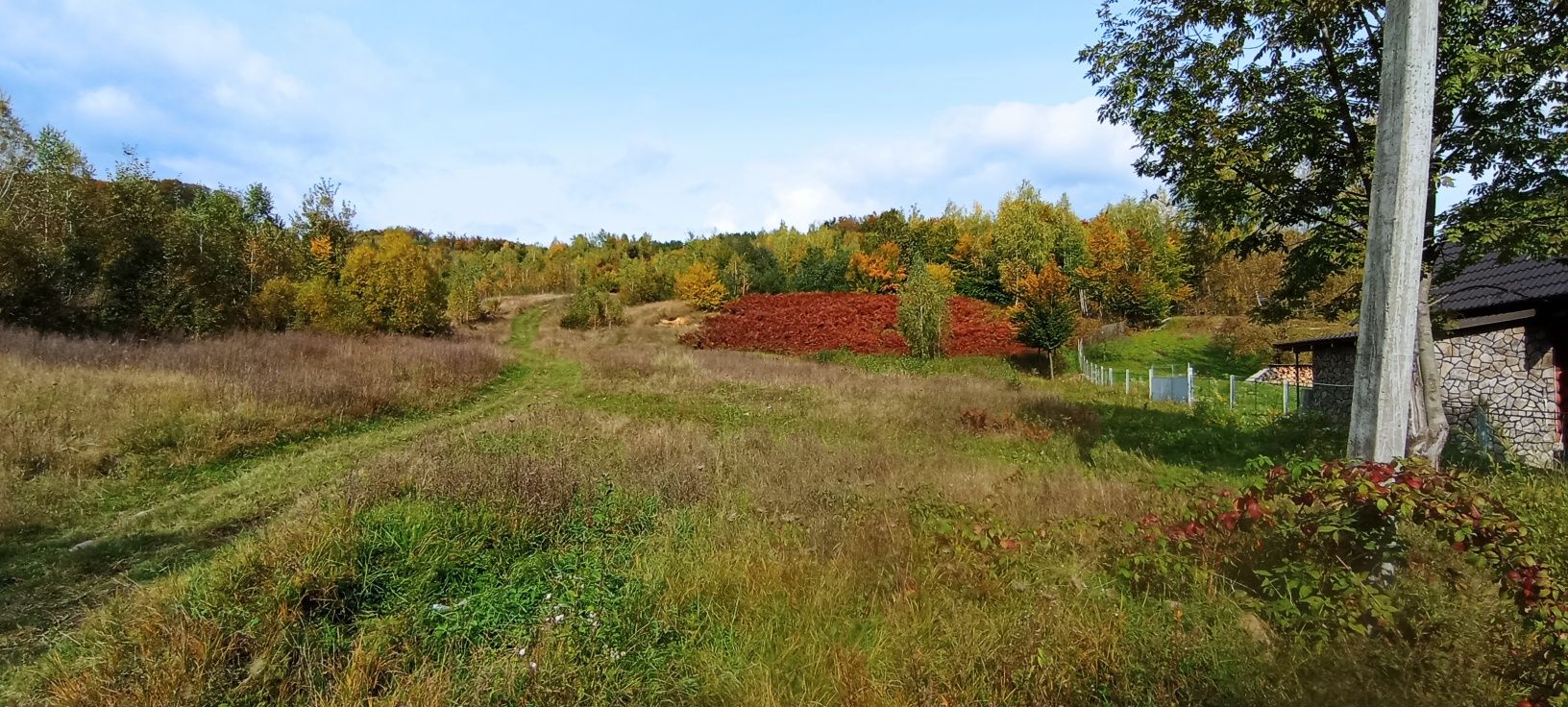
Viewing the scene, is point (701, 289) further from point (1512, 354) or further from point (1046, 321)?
point (1512, 354)

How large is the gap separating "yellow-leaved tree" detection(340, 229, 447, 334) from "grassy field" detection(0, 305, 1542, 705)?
1903 cm

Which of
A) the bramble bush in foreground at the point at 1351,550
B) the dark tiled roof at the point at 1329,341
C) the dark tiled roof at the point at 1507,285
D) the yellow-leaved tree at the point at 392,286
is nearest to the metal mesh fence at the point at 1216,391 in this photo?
the dark tiled roof at the point at 1329,341

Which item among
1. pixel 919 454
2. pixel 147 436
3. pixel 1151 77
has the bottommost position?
pixel 919 454

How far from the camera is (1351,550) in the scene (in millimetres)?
3244

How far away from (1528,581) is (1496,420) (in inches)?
449

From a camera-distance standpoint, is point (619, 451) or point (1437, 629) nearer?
point (1437, 629)

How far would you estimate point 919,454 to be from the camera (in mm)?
8641

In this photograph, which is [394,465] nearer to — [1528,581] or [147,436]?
[147,436]

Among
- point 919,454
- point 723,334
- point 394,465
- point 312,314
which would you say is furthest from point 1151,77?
point 723,334

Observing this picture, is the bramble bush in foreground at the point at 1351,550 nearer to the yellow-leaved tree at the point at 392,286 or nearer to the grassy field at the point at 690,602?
the grassy field at the point at 690,602

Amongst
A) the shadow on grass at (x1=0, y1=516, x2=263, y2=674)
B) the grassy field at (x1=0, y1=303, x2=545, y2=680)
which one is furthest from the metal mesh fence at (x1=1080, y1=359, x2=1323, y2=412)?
the shadow on grass at (x1=0, y1=516, x2=263, y2=674)

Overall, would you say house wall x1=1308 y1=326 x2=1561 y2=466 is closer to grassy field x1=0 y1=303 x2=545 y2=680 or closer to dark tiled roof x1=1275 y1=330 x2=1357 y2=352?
dark tiled roof x1=1275 y1=330 x2=1357 y2=352

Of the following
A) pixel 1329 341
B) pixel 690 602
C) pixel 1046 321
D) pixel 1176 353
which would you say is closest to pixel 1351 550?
pixel 690 602

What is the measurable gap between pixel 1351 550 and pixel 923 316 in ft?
87.8
